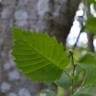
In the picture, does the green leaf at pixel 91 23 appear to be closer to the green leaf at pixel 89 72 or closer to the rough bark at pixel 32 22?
the green leaf at pixel 89 72

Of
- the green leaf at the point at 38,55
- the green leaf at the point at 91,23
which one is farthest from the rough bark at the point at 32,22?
the green leaf at the point at 38,55

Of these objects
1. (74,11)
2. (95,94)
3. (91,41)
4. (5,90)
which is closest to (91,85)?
(95,94)

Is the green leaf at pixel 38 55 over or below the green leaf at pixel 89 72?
over

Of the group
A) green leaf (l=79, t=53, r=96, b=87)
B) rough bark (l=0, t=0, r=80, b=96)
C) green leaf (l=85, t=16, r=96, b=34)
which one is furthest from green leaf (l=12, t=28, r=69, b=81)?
rough bark (l=0, t=0, r=80, b=96)

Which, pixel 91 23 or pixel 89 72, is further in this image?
pixel 91 23

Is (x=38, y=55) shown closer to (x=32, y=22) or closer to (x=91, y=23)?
(x=91, y=23)

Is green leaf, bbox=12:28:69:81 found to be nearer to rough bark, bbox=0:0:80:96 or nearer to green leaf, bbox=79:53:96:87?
green leaf, bbox=79:53:96:87

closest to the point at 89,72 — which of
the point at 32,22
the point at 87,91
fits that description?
the point at 87,91
